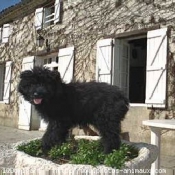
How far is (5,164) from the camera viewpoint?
2.84 meters

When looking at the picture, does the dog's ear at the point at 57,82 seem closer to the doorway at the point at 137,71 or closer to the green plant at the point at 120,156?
the green plant at the point at 120,156

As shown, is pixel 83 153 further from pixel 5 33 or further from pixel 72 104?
pixel 5 33

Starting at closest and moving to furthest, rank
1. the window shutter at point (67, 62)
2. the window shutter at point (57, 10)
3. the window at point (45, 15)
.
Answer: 1. the window shutter at point (67, 62)
2. the window shutter at point (57, 10)
3. the window at point (45, 15)

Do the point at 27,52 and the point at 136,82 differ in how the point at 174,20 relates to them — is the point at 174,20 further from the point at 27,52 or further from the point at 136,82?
the point at 27,52

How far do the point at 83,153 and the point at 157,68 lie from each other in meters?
4.73

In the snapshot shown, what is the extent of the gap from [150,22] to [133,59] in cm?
298

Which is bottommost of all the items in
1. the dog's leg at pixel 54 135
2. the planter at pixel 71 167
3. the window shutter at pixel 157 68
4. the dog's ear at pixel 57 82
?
the planter at pixel 71 167

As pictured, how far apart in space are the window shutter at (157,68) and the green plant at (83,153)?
3.97 m

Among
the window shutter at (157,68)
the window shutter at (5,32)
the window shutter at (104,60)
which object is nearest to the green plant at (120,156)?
the window shutter at (157,68)

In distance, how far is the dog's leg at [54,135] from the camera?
115 inches

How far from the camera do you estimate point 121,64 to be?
8.58 m

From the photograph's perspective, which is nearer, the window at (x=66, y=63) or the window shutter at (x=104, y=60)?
the window shutter at (x=104, y=60)

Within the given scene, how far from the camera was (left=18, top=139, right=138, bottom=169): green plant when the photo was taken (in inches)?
102

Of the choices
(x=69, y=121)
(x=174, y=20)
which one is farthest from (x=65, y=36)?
(x=69, y=121)
